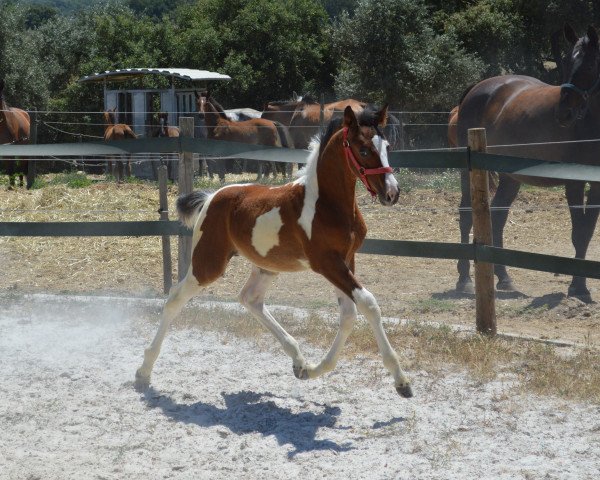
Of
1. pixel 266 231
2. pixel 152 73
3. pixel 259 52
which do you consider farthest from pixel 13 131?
pixel 259 52

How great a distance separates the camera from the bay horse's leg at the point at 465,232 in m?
9.20

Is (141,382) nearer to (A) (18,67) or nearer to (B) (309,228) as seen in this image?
(B) (309,228)

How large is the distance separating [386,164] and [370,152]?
0.37 ft

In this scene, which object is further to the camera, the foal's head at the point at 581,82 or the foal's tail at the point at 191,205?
the foal's head at the point at 581,82

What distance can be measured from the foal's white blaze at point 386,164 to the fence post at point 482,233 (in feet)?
6.96

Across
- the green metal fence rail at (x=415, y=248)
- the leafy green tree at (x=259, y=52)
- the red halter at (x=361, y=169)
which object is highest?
the leafy green tree at (x=259, y=52)

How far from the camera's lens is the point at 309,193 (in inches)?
213

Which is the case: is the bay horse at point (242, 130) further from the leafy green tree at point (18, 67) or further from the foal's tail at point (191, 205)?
the foal's tail at point (191, 205)

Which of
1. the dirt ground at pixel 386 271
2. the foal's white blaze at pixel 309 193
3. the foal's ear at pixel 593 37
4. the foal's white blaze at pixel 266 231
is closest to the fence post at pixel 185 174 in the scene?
the dirt ground at pixel 386 271

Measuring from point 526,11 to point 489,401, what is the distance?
2317 centimetres

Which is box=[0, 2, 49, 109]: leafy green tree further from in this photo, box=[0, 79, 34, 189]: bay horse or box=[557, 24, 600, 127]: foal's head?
box=[557, 24, 600, 127]: foal's head

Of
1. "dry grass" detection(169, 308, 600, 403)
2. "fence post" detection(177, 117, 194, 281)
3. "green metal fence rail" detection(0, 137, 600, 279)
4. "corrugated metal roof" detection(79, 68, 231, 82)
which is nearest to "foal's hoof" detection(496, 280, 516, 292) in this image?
"green metal fence rail" detection(0, 137, 600, 279)

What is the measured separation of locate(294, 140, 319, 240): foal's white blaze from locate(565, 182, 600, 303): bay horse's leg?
3984 millimetres

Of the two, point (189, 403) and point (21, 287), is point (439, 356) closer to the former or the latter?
point (189, 403)
